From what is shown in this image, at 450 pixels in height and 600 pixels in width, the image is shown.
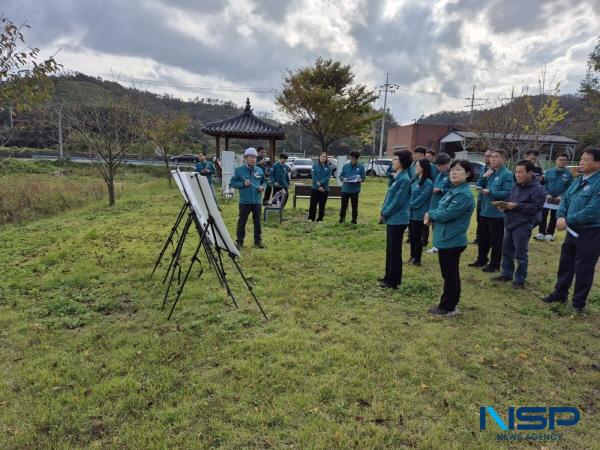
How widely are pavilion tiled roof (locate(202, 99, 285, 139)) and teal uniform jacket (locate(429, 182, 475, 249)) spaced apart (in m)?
12.9

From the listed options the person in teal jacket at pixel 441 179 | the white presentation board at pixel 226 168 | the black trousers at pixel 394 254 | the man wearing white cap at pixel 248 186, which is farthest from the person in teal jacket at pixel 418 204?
the white presentation board at pixel 226 168

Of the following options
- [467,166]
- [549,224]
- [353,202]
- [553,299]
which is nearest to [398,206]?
[467,166]

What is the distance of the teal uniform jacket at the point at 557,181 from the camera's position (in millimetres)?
7176

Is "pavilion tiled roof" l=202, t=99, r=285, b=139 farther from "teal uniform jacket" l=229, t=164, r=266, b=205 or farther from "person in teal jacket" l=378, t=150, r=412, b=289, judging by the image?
"person in teal jacket" l=378, t=150, r=412, b=289

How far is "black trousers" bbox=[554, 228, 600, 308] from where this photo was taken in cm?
416

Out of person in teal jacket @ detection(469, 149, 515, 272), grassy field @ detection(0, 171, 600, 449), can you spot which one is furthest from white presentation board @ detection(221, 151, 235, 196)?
person in teal jacket @ detection(469, 149, 515, 272)

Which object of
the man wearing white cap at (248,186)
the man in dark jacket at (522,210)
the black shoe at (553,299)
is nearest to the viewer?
the black shoe at (553,299)

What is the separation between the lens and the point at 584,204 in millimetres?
4176

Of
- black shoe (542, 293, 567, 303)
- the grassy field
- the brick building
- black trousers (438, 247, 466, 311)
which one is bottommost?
the grassy field

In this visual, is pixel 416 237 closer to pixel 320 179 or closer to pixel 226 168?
pixel 320 179

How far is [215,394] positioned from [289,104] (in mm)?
23531

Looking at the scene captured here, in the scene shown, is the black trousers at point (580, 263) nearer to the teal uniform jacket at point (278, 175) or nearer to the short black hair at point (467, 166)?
the short black hair at point (467, 166)

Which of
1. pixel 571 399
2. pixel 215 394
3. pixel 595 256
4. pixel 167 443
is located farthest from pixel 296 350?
pixel 595 256

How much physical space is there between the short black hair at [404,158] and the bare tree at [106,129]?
10174mm
